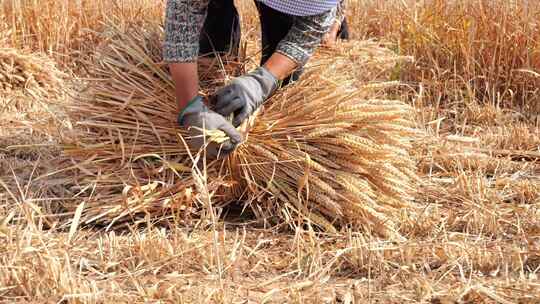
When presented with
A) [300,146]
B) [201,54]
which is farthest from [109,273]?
[201,54]

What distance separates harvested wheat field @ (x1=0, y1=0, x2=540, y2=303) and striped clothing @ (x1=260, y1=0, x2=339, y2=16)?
29 cm

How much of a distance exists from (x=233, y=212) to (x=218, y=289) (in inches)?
29.9

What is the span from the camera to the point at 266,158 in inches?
83.6

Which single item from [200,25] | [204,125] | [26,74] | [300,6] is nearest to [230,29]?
[200,25]

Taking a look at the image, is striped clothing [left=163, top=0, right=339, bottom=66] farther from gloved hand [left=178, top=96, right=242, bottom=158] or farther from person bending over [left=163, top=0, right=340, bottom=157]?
gloved hand [left=178, top=96, right=242, bottom=158]

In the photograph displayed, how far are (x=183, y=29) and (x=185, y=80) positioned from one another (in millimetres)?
142

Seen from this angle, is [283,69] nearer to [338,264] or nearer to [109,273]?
[338,264]

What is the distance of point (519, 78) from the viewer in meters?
3.59

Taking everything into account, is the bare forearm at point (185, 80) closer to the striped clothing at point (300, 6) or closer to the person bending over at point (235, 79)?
the person bending over at point (235, 79)

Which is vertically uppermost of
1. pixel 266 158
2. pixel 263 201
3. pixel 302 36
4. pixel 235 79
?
pixel 302 36

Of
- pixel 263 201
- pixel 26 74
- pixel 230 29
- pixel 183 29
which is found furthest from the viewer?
pixel 26 74

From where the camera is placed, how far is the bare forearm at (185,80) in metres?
2.04

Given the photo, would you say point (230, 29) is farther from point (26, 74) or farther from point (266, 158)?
point (26, 74)

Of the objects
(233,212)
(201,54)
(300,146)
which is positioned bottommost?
(233,212)
